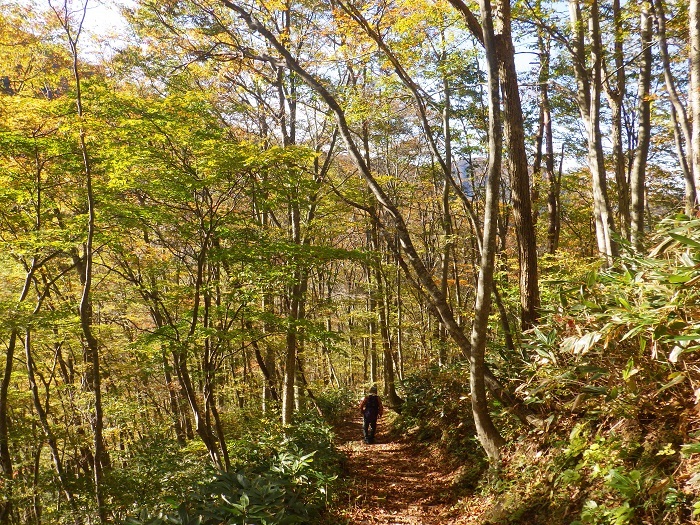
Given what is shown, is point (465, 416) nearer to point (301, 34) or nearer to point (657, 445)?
point (657, 445)

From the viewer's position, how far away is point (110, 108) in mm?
6707

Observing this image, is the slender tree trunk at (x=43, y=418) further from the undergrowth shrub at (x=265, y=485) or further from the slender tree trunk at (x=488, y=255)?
the slender tree trunk at (x=488, y=255)

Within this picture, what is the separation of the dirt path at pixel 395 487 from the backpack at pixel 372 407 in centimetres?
70

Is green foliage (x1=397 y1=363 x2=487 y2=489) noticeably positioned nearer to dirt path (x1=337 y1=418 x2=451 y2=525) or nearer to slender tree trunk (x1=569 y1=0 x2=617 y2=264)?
dirt path (x1=337 y1=418 x2=451 y2=525)

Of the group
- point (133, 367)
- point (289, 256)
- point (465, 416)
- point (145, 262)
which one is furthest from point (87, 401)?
point (465, 416)

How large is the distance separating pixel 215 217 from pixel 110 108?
89.8 inches

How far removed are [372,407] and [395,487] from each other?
301cm

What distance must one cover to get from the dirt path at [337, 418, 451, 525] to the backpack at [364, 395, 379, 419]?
70 centimetres

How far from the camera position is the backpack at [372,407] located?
9766 millimetres

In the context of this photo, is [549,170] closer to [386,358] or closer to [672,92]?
[672,92]

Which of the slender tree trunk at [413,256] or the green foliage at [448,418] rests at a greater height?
the slender tree trunk at [413,256]

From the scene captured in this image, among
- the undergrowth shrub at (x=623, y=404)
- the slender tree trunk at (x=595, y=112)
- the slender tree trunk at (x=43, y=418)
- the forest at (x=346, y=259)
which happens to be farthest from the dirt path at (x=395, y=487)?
the slender tree trunk at (x=43, y=418)

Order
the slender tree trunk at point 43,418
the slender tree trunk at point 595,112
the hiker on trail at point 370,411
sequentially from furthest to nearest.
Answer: the hiker on trail at point 370,411, the slender tree trunk at point 43,418, the slender tree trunk at point 595,112

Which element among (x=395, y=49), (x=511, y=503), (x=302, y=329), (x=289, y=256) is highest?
(x=395, y=49)
